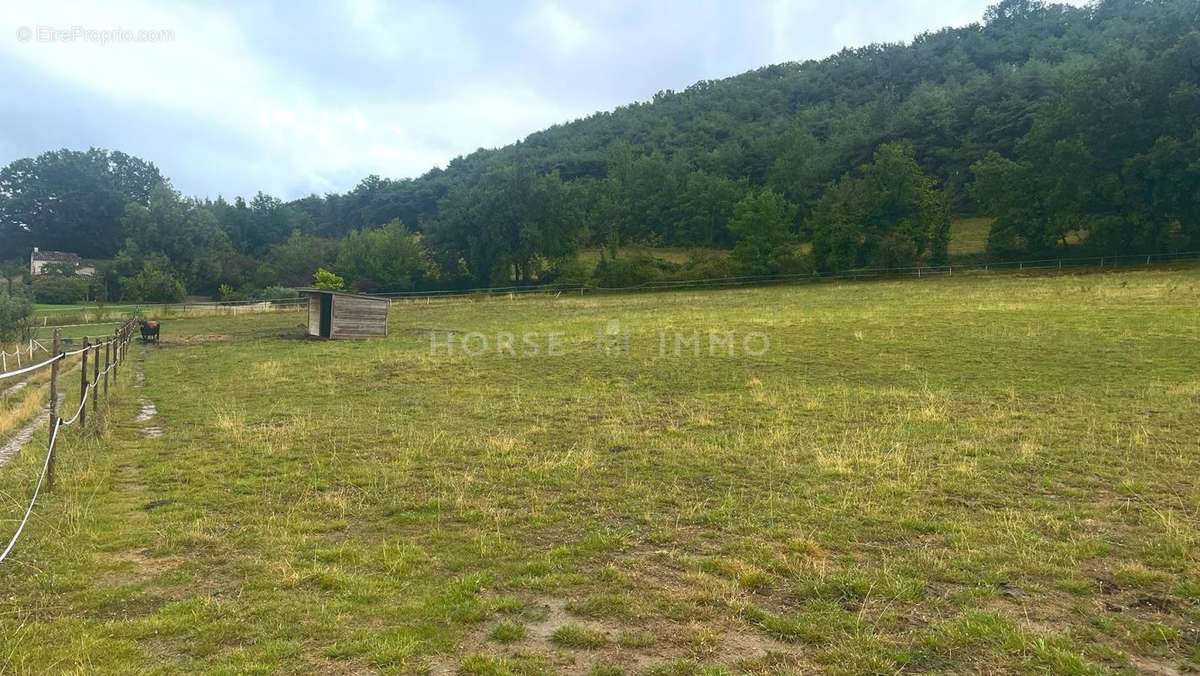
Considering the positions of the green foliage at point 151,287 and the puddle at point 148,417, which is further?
the green foliage at point 151,287

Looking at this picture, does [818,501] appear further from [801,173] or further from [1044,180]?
[801,173]

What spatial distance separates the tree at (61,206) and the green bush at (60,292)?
37.9 metres

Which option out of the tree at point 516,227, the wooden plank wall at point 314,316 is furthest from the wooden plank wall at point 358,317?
the tree at point 516,227

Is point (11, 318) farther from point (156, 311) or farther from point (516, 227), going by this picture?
point (516, 227)

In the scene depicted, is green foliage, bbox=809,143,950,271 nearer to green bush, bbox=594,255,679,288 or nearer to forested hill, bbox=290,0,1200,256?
forested hill, bbox=290,0,1200,256

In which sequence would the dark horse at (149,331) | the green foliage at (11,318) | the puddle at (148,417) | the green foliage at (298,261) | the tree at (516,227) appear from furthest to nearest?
the green foliage at (298,261)
the tree at (516,227)
the dark horse at (149,331)
the green foliage at (11,318)
the puddle at (148,417)

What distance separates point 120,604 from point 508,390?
954 centimetres

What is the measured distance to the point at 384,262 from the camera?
247 ft

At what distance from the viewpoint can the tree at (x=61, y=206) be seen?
97.9m

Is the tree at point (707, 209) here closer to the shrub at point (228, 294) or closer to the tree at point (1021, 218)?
the tree at point (1021, 218)

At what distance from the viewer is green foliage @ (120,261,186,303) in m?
63.8

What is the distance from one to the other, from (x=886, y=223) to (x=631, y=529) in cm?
5154

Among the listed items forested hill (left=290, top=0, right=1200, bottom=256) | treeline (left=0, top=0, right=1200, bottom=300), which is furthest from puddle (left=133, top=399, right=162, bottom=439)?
forested hill (left=290, top=0, right=1200, bottom=256)

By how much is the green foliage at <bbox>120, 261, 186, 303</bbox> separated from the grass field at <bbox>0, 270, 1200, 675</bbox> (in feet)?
196
